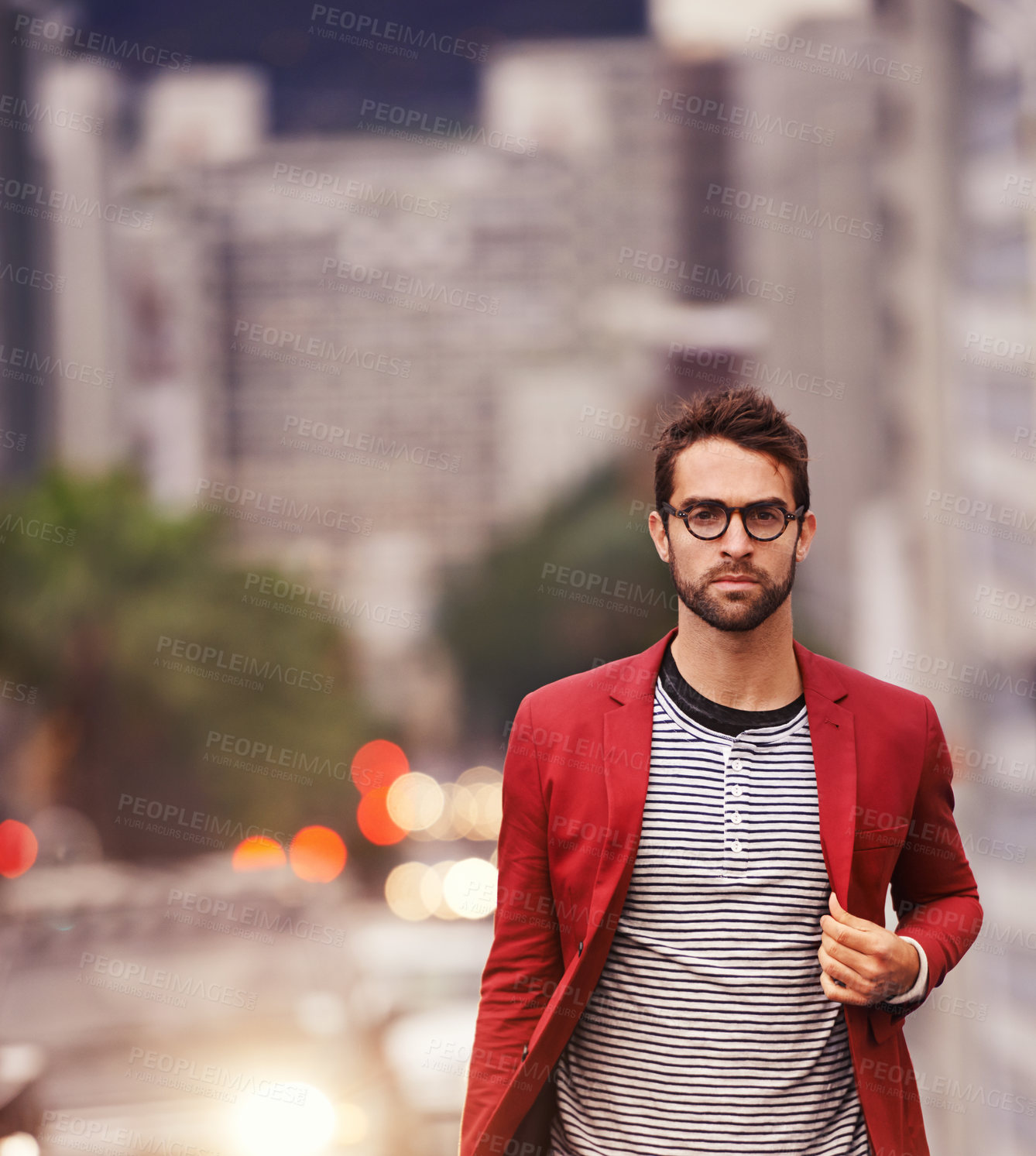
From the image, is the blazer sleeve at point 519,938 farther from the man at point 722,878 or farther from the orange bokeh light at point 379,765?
the orange bokeh light at point 379,765

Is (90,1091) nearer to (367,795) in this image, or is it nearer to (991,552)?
(991,552)

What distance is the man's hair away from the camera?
2662 millimetres

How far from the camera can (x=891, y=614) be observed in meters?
61.0

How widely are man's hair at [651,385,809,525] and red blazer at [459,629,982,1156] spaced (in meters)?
0.38

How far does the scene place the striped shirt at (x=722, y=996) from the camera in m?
2.53

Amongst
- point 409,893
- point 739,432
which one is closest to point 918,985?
point 739,432

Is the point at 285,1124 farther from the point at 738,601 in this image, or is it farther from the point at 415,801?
the point at 415,801

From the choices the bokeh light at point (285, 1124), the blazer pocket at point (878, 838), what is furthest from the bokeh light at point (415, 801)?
the blazer pocket at point (878, 838)

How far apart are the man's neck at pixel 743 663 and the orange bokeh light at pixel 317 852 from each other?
88.0ft

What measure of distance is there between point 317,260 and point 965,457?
452ft

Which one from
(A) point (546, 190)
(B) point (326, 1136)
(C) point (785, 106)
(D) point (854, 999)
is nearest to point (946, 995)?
(B) point (326, 1136)

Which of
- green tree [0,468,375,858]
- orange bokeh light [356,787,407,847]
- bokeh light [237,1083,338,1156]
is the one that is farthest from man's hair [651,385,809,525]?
orange bokeh light [356,787,407,847]

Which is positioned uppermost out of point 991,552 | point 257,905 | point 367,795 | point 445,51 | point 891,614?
point 445,51

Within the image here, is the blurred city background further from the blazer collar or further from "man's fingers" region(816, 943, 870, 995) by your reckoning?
"man's fingers" region(816, 943, 870, 995)
